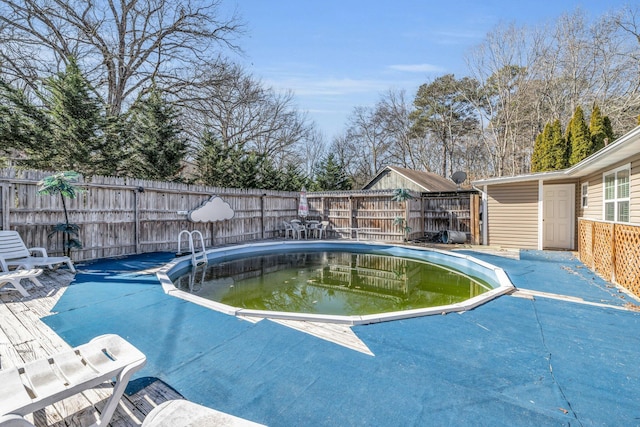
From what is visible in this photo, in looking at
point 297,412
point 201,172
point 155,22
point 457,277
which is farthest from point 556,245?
point 155,22

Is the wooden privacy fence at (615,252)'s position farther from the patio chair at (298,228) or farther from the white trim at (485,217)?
the patio chair at (298,228)

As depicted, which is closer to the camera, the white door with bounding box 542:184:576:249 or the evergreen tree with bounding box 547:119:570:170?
the white door with bounding box 542:184:576:249

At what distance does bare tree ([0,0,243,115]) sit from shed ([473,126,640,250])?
523 inches

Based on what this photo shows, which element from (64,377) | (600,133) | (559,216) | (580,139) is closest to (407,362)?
(64,377)

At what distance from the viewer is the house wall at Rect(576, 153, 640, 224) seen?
520 centimetres

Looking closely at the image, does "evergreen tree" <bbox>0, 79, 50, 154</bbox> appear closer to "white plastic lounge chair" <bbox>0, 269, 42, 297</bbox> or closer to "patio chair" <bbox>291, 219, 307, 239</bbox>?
"white plastic lounge chair" <bbox>0, 269, 42, 297</bbox>

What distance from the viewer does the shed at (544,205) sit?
7277 millimetres

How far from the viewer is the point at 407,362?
256 cm

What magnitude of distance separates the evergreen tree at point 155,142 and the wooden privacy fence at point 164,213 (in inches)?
100

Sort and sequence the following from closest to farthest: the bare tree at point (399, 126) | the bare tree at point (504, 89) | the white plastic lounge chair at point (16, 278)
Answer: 1. the white plastic lounge chair at point (16, 278)
2. the bare tree at point (504, 89)
3. the bare tree at point (399, 126)

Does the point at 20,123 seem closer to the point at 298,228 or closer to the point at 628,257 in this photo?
the point at 298,228

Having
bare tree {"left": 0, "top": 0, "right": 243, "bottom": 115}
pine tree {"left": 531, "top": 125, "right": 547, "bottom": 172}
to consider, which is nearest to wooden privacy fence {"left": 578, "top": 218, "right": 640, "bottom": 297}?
pine tree {"left": 531, "top": 125, "right": 547, "bottom": 172}

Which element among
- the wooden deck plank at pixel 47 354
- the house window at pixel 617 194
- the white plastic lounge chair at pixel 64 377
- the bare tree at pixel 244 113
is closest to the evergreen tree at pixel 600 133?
the house window at pixel 617 194

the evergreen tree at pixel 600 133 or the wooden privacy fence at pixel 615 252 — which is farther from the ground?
the evergreen tree at pixel 600 133
